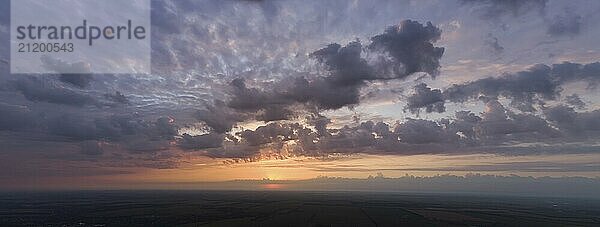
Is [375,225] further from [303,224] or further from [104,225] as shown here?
[104,225]

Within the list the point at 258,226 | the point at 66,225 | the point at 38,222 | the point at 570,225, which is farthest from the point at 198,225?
the point at 570,225

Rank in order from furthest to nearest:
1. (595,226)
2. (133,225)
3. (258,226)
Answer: (595,226), (133,225), (258,226)

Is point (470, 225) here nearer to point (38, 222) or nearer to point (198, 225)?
point (198, 225)

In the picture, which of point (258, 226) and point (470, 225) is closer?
point (258, 226)

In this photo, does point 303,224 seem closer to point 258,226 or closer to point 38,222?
point 258,226

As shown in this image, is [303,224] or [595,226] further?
[595,226]

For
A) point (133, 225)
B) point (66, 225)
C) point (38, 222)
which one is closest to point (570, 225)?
point (133, 225)


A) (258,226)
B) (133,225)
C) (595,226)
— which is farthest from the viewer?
(595,226)
